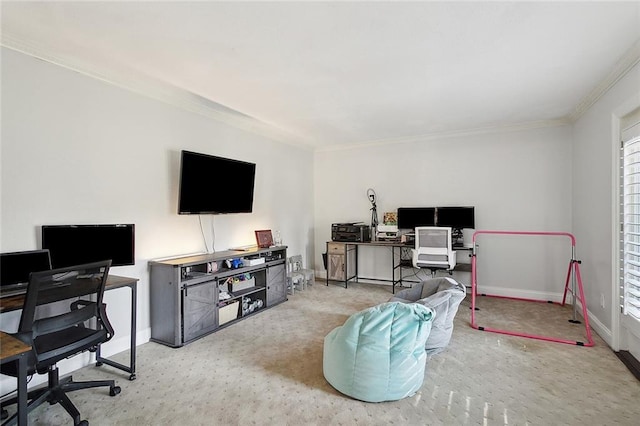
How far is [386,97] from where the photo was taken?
3.47m

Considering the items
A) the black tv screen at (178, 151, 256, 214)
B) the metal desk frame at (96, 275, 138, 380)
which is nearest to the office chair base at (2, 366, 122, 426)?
the metal desk frame at (96, 275, 138, 380)

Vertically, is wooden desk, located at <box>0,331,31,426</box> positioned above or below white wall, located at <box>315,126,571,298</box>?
below

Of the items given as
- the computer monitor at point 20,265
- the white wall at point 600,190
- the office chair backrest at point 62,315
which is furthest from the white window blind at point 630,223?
the computer monitor at point 20,265

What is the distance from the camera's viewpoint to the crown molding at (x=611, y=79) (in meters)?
2.51

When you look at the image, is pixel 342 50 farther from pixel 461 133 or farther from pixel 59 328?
pixel 461 133

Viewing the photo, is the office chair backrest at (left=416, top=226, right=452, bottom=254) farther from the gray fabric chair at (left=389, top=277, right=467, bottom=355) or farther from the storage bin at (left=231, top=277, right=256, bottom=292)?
the storage bin at (left=231, top=277, right=256, bottom=292)

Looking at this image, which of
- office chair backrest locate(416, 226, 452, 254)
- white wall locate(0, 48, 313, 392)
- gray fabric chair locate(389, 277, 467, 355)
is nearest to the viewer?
white wall locate(0, 48, 313, 392)

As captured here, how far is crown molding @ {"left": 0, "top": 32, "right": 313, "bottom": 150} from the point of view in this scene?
7.93ft

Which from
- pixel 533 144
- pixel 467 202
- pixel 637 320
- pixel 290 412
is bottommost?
pixel 290 412

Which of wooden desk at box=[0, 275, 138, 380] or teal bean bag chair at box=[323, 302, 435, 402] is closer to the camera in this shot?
teal bean bag chair at box=[323, 302, 435, 402]

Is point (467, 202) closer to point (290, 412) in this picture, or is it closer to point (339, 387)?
point (339, 387)

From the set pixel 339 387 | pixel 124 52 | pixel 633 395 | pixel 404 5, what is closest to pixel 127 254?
pixel 124 52

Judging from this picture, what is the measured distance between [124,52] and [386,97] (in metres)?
2.43

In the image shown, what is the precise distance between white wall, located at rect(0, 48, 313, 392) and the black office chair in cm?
68
